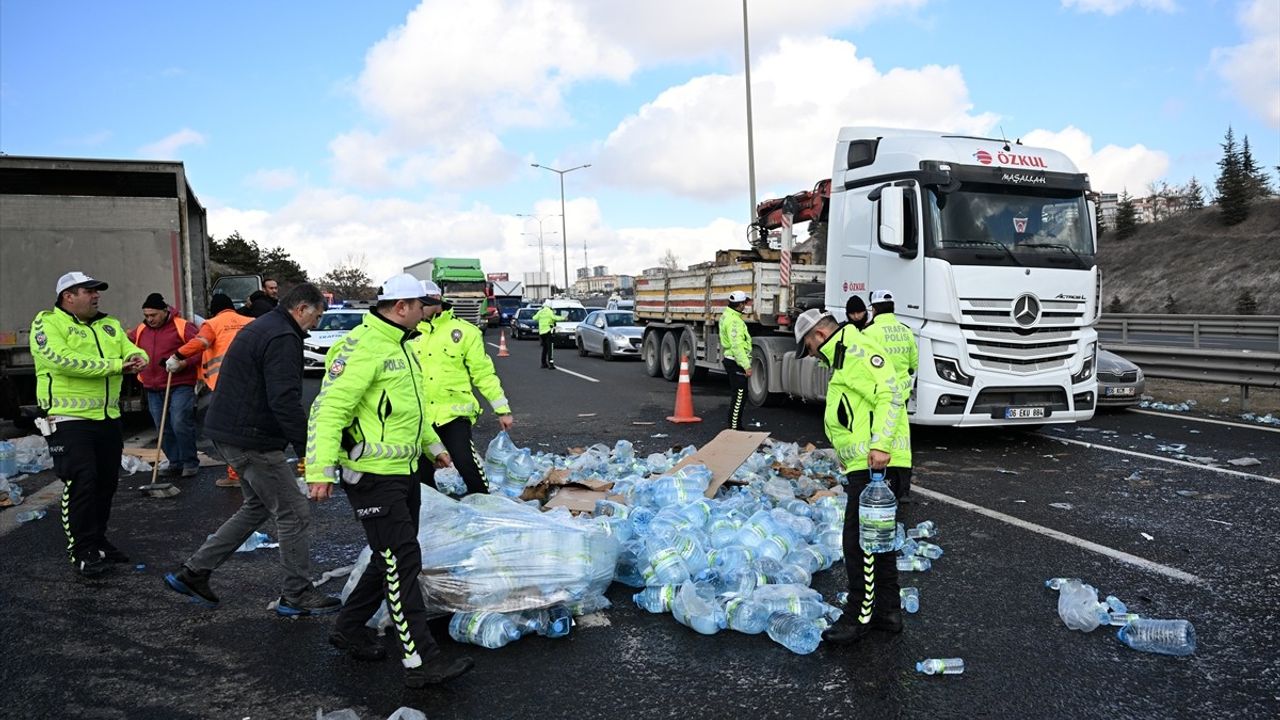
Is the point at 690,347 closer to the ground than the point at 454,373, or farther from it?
closer to the ground

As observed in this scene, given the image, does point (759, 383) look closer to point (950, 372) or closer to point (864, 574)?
point (950, 372)

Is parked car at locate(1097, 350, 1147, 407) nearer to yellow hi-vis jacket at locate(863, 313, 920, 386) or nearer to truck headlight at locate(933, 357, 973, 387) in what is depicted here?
truck headlight at locate(933, 357, 973, 387)

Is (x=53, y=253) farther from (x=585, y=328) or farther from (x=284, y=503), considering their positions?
(x=585, y=328)

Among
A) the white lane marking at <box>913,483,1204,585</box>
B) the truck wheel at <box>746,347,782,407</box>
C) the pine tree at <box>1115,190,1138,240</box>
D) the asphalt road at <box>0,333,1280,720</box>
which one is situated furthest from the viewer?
the pine tree at <box>1115,190,1138,240</box>

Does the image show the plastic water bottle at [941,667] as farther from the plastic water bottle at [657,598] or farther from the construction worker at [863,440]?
the plastic water bottle at [657,598]

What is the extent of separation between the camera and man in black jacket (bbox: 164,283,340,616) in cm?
432

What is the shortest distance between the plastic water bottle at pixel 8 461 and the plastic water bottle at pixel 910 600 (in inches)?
321

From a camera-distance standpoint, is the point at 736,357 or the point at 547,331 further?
the point at 547,331

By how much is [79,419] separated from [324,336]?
13.2 metres

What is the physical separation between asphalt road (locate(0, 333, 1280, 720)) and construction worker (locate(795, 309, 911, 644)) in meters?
0.14

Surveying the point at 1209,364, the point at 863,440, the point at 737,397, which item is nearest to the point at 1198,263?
the point at 1209,364

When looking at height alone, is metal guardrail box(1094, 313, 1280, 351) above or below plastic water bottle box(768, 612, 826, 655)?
above

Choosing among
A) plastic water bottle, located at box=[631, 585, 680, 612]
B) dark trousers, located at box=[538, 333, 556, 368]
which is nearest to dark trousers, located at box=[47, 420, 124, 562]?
plastic water bottle, located at box=[631, 585, 680, 612]

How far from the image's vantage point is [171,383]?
Answer: 840cm
